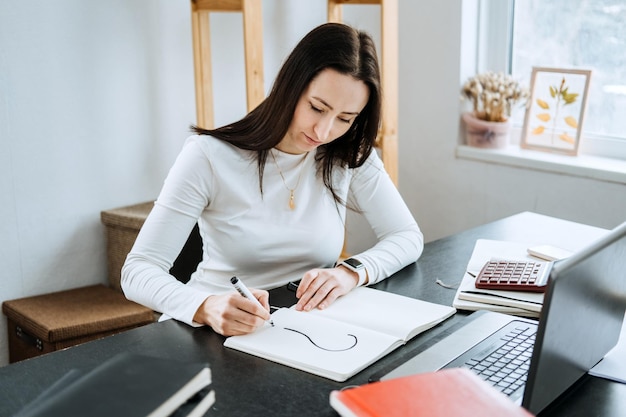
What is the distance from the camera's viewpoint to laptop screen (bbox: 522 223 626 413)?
92 cm

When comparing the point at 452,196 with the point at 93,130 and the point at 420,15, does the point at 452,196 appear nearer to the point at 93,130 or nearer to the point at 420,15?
the point at 420,15

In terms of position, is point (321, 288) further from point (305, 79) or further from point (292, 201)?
point (305, 79)

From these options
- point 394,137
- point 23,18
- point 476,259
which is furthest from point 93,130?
point 476,259

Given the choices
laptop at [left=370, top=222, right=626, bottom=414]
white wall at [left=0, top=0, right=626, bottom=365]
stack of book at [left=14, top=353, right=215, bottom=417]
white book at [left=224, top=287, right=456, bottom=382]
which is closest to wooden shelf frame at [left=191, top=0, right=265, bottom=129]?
white wall at [left=0, top=0, right=626, bottom=365]

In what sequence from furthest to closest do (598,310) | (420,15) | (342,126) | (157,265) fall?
1. (420,15)
2. (342,126)
3. (157,265)
4. (598,310)

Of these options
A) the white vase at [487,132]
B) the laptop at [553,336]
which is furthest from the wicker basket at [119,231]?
the laptop at [553,336]

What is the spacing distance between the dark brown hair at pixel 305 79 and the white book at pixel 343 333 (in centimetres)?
43

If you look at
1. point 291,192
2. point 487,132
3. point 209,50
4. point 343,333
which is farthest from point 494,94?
point 343,333

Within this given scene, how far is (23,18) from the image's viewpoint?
97.0 inches

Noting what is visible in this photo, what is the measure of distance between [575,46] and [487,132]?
0.43 m

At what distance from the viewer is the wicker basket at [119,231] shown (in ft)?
8.57

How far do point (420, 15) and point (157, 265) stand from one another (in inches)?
70.4

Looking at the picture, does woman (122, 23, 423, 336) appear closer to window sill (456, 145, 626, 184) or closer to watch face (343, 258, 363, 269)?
watch face (343, 258, 363, 269)

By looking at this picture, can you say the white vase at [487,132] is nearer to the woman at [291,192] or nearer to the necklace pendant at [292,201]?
the woman at [291,192]
